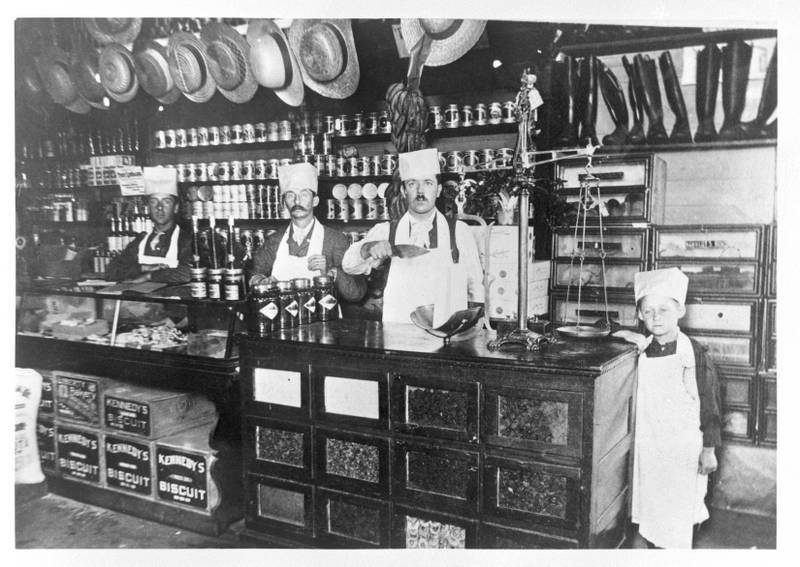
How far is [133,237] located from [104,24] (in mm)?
2063

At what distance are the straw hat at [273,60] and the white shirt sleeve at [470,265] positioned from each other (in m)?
1.14

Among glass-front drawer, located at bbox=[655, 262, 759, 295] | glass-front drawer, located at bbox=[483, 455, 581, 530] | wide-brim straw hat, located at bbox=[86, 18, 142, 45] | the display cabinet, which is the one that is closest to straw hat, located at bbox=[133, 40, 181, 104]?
wide-brim straw hat, located at bbox=[86, 18, 142, 45]

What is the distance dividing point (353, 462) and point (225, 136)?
2652mm

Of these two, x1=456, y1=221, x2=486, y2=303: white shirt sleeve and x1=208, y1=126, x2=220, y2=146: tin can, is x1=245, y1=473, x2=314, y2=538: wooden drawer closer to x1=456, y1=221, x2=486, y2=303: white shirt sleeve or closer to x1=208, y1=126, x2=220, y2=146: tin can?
x1=456, y1=221, x2=486, y2=303: white shirt sleeve

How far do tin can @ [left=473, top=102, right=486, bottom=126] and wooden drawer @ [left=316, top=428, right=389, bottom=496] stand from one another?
1.99 metres

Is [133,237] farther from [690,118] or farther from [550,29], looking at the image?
[690,118]

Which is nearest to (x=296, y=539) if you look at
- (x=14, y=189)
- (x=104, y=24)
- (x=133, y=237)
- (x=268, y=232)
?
(x=14, y=189)

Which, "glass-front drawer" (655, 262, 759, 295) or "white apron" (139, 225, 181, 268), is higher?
"white apron" (139, 225, 181, 268)

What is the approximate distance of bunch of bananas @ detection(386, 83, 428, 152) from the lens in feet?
10.6

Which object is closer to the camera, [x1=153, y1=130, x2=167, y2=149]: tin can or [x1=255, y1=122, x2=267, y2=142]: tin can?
[x1=255, y1=122, x2=267, y2=142]: tin can

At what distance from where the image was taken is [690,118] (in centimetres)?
293

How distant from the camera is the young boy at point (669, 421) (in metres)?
2.17

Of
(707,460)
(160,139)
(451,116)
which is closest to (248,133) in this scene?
(160,139)

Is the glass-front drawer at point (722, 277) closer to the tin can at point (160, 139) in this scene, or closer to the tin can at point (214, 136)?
the tin can at point (214, 136)
